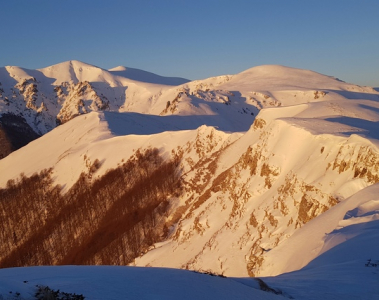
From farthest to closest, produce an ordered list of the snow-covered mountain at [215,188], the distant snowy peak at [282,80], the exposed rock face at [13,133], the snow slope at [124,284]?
1. the exposed rock face at [13,133]
2. the distant snowy peak at [282,80]
3. the snow-covered mountain at [215,188]
4. the snow slope at [124,284]

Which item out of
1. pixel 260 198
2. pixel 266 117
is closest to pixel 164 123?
pixel 266 117

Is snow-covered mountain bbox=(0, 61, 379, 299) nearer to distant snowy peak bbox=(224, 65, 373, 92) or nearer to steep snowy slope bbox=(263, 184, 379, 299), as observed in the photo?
steep snowy slope bbox=(263, 184, 379, 299)

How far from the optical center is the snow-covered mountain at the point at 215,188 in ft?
53.5

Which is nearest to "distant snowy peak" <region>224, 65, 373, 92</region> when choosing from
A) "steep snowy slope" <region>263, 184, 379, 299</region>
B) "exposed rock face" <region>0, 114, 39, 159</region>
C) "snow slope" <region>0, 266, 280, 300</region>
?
"exposed rock face" <region>0, 114, 39, 159</region>

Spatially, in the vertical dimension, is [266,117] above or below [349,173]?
above

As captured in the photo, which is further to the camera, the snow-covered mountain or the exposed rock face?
the exposed rock face

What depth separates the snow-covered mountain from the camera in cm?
1630

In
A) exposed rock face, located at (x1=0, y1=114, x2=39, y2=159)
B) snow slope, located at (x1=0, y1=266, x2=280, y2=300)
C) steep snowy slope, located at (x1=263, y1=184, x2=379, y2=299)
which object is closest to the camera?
snow slope, located at (x1=0, y1=266, x2=280, y2=300)

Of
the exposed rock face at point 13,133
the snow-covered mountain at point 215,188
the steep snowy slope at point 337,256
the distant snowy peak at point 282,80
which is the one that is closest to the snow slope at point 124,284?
the steep snowy slope at point 337,256

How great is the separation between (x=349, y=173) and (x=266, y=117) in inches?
691

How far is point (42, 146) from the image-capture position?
3076 inches

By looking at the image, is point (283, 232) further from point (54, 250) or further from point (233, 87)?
point (233, 87)

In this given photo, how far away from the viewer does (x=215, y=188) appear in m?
37.0

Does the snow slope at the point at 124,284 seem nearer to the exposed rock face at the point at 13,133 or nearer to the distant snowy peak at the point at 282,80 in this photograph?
the distant snowy peak at the point at 282,80
